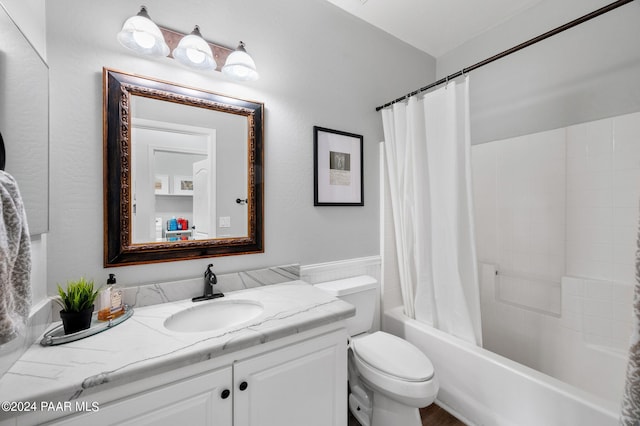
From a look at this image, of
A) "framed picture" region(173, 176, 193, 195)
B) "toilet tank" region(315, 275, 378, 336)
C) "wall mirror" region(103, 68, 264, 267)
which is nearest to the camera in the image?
"wall mirror" region(103, 68, 264, 267)

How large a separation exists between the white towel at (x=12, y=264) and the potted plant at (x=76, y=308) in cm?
41

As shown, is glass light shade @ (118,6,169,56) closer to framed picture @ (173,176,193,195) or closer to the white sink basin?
framed picture @ (173,176,193,195)

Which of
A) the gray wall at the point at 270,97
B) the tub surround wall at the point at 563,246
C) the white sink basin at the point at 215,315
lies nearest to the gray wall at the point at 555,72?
the tub surround wall at the point at 563,246

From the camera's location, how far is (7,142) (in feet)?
2.39

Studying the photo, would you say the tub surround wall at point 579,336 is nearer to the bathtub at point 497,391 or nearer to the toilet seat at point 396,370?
the bathtub at point 497,391

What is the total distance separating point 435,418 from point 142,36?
248 centimetres

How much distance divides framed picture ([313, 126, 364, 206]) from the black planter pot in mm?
1202

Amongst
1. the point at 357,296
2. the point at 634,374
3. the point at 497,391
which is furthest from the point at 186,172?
the point at 497,391

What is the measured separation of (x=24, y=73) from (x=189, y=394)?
1.14 m

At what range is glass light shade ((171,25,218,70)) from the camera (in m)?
1.20

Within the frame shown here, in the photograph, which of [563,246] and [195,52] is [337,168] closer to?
[195,52]

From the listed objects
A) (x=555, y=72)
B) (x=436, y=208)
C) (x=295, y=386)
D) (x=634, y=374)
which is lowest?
(x=295, y=386)

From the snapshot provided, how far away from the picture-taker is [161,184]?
1.26 m

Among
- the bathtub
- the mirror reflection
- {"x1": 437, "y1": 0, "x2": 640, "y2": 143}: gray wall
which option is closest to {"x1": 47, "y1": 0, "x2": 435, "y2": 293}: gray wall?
the mirror reflection
